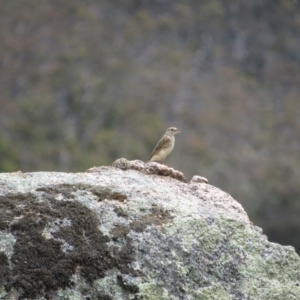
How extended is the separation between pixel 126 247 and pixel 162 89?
69075 mm

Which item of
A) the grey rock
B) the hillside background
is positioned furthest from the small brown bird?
the hillside background

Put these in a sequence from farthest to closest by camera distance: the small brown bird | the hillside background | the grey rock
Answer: the hillside background < the small brown bird < the grey rock

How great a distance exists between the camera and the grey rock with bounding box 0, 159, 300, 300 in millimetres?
9383

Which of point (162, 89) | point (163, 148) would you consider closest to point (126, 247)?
point (163, 148)

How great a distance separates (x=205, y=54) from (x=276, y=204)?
25.9 metres

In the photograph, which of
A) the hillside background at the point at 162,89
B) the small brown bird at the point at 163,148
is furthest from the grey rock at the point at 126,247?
the hillside background at the point at 162,89

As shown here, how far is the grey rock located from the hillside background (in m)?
46.9

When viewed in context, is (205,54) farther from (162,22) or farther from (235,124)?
(235,124)

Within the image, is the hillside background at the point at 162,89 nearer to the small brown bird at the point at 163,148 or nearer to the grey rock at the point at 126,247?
the small brown bird at the point at 163,148

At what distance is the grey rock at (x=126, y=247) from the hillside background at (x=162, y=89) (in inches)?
1845

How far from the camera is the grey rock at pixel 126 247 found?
30.8ft

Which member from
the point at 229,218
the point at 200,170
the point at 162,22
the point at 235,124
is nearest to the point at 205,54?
the point at 162,22

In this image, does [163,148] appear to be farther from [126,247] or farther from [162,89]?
[162,89]

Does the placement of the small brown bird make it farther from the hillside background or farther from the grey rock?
the hillside background
